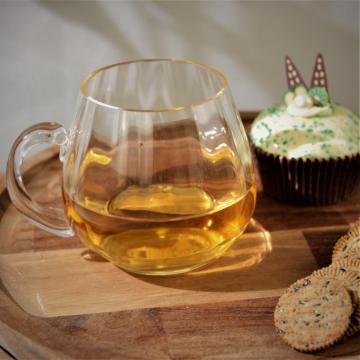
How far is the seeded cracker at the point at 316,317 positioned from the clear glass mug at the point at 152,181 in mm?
104

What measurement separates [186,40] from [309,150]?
571mm

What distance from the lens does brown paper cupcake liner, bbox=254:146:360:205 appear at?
0.83m

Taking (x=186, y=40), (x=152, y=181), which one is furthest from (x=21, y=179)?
(x=186, y=40)

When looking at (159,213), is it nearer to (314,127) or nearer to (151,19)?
(314,127)

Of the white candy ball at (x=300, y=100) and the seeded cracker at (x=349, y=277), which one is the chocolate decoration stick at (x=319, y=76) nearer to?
the white candy ball at (x=300, y=100)

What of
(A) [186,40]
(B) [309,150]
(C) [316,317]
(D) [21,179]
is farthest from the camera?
(A) [186,40]

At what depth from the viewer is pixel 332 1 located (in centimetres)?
127

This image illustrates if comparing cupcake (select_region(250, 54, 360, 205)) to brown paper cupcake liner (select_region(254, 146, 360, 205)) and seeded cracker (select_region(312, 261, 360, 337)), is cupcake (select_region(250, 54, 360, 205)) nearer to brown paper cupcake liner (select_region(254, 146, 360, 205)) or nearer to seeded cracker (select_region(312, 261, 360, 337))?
brown paper cupcake liner (select_region(254, 146, 360, 205))

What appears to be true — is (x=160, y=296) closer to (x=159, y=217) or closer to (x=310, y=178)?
(x=159, y=217)

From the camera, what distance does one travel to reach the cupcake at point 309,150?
823mm

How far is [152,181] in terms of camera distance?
2.22 feet

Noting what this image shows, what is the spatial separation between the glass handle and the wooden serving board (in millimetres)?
41

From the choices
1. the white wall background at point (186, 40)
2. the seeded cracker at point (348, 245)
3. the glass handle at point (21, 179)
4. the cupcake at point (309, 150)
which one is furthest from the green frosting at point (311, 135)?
the white wall background at point (186, 40)

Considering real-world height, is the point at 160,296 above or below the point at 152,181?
below
